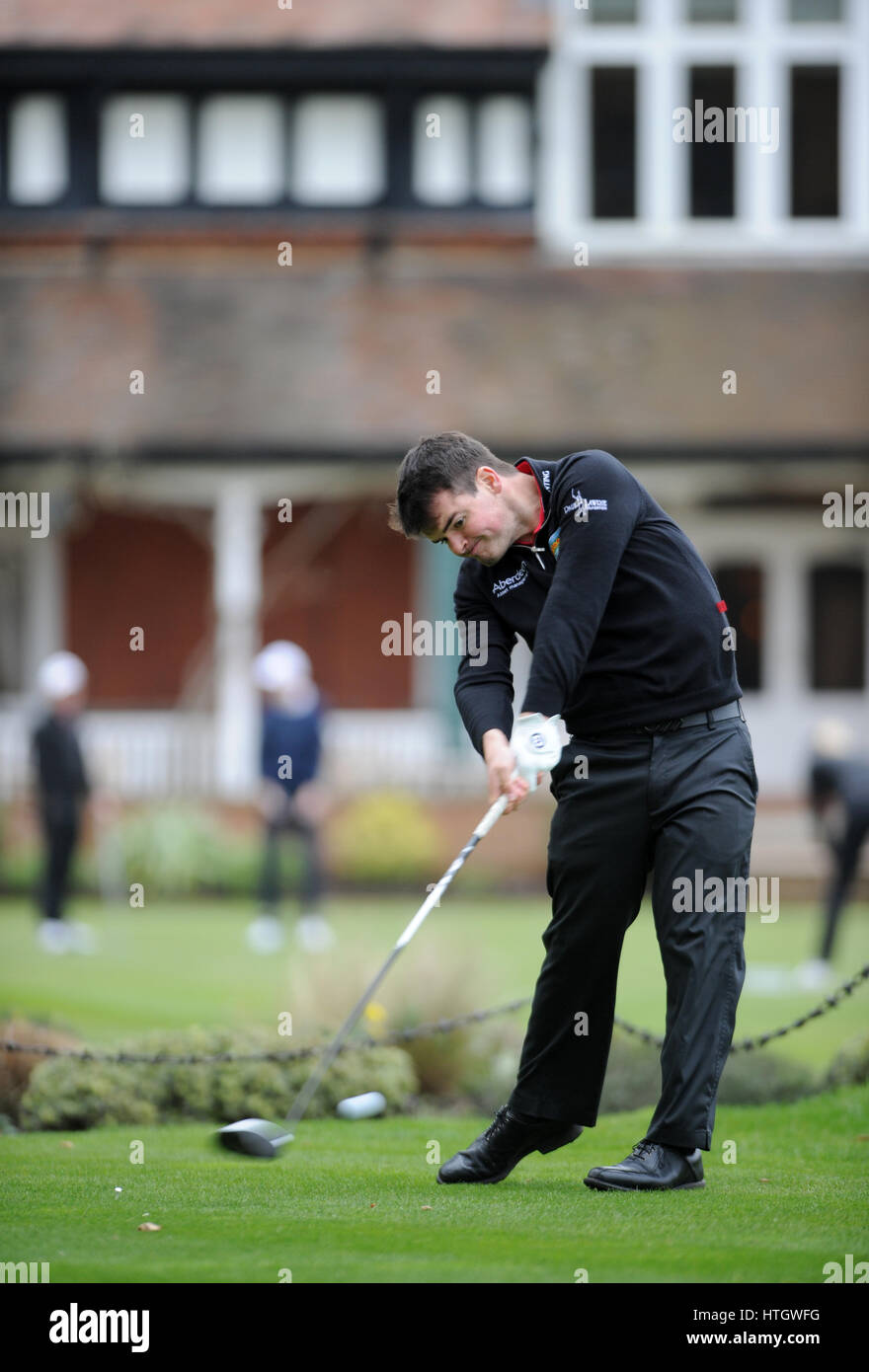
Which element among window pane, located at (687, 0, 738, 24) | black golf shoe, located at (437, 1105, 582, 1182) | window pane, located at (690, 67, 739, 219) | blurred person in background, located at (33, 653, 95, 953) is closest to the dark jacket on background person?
blurred person in background, located at (33, 653, 95, 953)

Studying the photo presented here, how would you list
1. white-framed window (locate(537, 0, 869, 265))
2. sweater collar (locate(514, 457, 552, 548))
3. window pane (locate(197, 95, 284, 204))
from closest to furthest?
sweater collar (locate(514, 457, 552, 548)) < window pane (locate(197, 95, 284, 204)) < white-framed window (locate(537, 0, 869, 265))

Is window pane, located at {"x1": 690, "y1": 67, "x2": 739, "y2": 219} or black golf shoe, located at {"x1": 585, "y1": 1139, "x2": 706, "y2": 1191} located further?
window pane, located at {"x1": 690, "y1": 67, "x2": 739, "y2": 219}

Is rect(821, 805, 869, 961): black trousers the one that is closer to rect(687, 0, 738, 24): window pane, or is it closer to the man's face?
the man's face

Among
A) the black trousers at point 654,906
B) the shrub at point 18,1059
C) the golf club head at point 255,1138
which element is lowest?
the shrub at point 18,1059

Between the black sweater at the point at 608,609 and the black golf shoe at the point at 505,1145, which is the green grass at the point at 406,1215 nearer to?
the black golf shoe at the point at 505,1145

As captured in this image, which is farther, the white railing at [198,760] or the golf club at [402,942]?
the white railing at [198,760]

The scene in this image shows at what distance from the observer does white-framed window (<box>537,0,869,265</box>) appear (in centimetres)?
2031

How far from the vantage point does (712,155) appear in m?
20.6

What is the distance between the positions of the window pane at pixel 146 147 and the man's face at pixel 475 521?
16.3m

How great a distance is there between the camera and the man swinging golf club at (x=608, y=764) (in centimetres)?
498

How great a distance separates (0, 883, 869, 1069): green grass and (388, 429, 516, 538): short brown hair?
10.5ft
